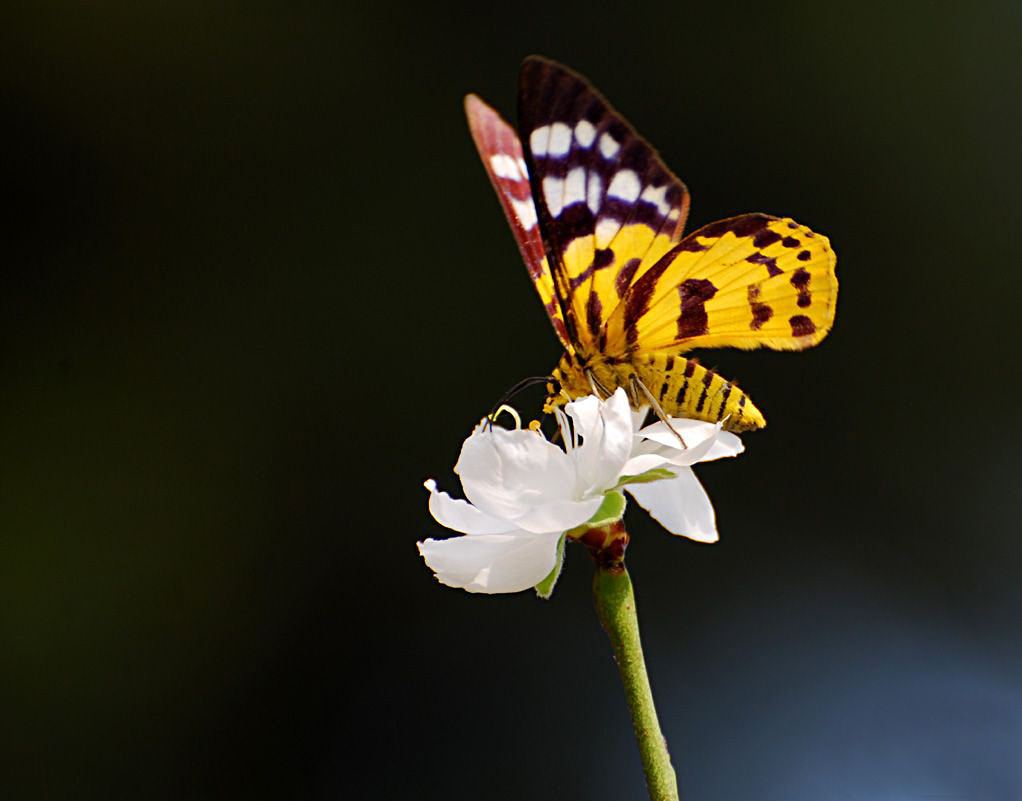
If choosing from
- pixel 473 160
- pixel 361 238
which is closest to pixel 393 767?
pixel 361 238

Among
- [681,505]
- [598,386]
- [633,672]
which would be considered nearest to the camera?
[633,672]

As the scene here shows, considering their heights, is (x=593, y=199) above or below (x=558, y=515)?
above

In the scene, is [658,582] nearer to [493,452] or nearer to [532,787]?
[532,787]

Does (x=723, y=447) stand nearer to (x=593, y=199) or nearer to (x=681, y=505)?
(x=681, y=505)

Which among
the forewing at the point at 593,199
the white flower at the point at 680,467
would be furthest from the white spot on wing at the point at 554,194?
the white flower at the point at 680,467

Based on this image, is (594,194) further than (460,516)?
Yes

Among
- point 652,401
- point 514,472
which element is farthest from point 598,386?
point 514,472

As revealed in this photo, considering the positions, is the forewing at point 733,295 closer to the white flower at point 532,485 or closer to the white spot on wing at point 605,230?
the white spot on wing at point 605,230
